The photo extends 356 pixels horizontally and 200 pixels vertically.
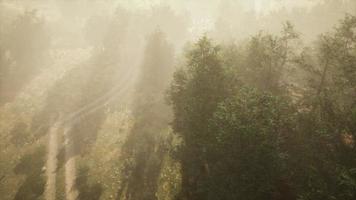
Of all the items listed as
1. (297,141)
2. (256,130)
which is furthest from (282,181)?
(256,130)

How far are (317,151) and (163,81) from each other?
1603 inches

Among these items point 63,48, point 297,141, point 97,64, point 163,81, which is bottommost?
point 297,141

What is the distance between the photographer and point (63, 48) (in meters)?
91.8

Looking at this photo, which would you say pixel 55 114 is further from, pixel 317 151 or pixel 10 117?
pixel 317 151

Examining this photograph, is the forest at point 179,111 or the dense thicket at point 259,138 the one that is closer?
the dense thicket at point 259,138

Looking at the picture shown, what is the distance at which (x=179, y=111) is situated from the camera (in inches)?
1379

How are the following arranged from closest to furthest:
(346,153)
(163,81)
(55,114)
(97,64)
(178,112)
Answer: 1. (346,153)
2. (178,112)
3. (55,114)
4. (163,81)
5. (97,64)

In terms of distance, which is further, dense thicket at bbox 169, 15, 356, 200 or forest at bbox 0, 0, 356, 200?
forest at bbox 0, 0, 356, 200

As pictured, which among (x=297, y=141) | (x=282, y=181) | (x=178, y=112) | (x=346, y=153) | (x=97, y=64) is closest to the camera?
(x=346, y=153)

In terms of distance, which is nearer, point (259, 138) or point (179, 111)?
point (259, 138)

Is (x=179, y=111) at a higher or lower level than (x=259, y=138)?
higher

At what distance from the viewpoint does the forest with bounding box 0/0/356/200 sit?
24.7 m

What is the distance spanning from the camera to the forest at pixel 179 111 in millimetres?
24656

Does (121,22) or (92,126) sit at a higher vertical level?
(121,22)
